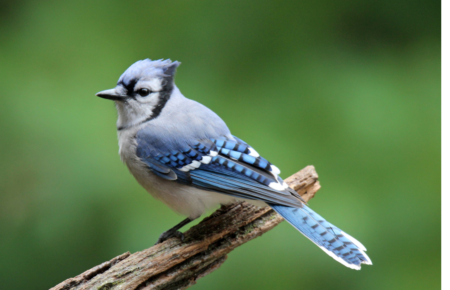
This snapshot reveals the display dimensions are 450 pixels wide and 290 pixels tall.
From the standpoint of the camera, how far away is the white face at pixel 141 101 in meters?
1.88

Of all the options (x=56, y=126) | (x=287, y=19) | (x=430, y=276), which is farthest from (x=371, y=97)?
(x=56, y=126)

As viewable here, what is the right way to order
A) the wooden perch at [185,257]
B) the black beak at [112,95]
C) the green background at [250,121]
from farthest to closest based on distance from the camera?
the green background at [250,121] < the black beak at [112,95] < the wooden perch at [185,257]

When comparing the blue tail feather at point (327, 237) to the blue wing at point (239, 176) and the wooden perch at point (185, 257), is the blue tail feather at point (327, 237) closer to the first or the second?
the blue wing at point (239, 176)

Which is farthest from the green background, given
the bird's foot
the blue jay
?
the blue jay

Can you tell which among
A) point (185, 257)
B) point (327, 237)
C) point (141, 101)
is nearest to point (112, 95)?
point (141, 101)

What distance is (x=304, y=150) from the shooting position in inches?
102

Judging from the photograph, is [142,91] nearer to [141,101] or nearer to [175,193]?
[141,101]

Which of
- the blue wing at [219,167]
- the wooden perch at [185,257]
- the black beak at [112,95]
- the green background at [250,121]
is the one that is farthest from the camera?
the green background at [250,121]

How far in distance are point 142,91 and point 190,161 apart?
1.21 feet

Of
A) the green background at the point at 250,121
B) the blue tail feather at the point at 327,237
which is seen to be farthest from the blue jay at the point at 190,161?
the green background at the point at 250,121

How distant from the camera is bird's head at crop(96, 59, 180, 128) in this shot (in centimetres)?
186

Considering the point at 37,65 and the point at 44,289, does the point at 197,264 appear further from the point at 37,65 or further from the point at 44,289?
the point at 37,65

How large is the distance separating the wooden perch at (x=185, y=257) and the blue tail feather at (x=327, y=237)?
204mm

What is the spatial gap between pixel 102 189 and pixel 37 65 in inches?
34.3
